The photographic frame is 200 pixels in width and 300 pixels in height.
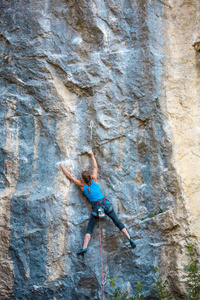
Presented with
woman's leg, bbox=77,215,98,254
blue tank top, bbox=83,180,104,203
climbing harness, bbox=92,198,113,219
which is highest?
blue tank top, bbox=83,180,104,203

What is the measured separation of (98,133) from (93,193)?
40.4 inches

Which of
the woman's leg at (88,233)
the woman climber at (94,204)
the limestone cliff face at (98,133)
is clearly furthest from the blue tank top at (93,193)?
the woman's leg at (88,233)

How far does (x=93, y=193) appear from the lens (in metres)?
4.79

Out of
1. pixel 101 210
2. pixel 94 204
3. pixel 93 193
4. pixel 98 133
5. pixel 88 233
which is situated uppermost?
pixel 98 133

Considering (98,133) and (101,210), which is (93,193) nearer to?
(101,210)

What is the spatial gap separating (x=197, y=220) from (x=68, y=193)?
2272mm

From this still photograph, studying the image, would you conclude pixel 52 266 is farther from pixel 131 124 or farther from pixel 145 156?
pixel 131 124

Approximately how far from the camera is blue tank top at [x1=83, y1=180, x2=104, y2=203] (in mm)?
4797

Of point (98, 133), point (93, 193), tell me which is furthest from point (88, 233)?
point (98, 133)

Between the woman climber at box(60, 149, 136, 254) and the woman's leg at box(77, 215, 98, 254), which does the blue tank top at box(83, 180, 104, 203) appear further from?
the woman's leg at box(77, 215, 98, 254)

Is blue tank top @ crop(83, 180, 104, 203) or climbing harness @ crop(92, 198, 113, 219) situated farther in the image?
blue tank top @ crop(83, 180, 104, 203)

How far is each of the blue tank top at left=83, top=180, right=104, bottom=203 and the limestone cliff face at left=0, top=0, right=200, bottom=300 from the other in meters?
0.18

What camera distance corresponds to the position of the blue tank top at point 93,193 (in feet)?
15.7

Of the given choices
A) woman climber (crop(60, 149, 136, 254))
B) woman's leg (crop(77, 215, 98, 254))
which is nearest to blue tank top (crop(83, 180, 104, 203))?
woman climber (crop(60, 149, 136, 254))
